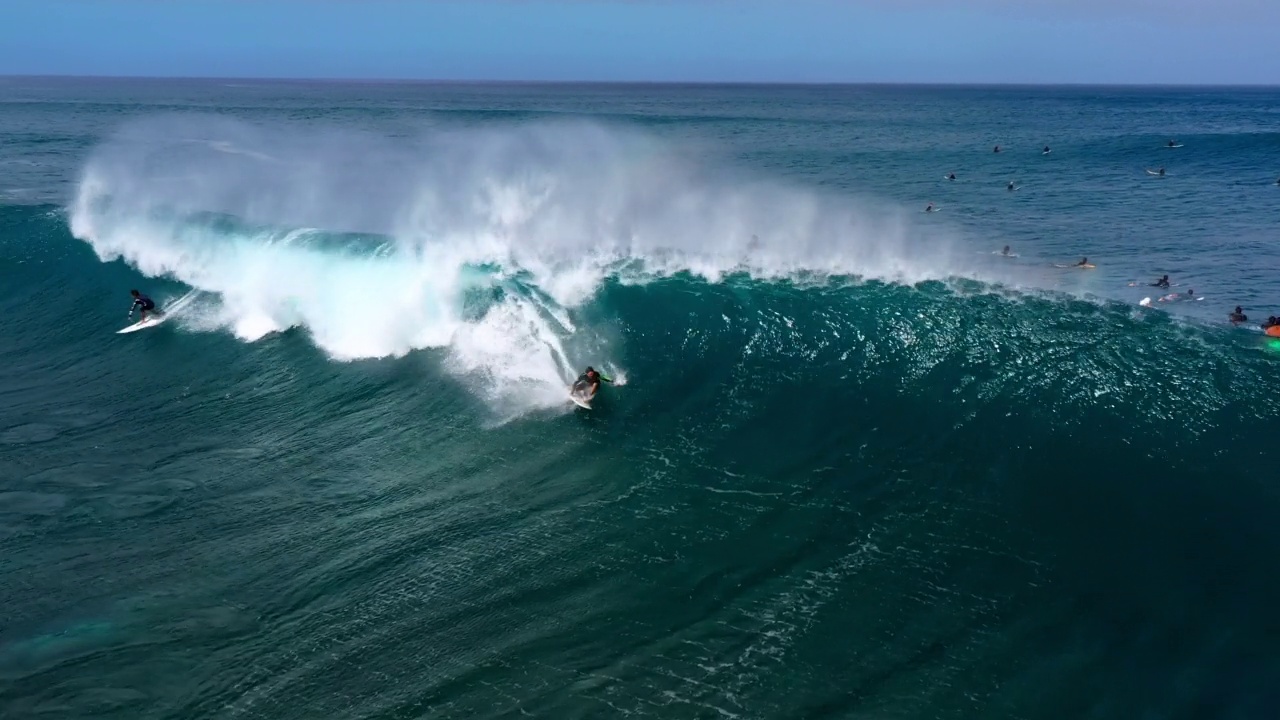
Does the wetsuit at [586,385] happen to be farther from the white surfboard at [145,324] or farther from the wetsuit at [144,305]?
the wetsuit at [144,305]

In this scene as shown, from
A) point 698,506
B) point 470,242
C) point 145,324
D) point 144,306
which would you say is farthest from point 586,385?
point 144,306

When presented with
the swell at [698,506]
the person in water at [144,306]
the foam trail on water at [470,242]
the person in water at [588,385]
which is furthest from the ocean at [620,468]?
the person in water at [144,306]

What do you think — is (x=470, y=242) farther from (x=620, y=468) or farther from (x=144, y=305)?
(x=620, y=468)

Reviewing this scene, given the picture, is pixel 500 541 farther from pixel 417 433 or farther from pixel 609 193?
pixel 609 193

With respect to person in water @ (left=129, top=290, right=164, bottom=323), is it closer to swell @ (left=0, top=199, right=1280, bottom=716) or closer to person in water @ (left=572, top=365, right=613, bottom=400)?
swell @ (left=0, top=199, right=1280, bottom=716)

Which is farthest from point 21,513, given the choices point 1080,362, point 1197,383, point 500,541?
point 1197,383
